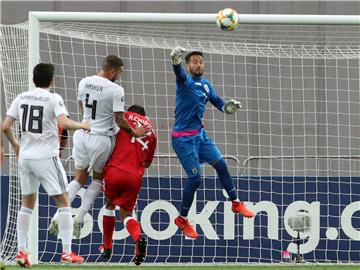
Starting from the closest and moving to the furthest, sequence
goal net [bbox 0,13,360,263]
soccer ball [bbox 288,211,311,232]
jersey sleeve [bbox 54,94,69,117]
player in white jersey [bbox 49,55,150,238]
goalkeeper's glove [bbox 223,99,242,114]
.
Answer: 1. jersey sleeve [bbox 54,94,69,117]
2. player in white jersey [bbox 49,55,150,238]
3. goalkeeper's glove [bbox 223,99,242,114]
4. goal net [bbox 0,13,360,263]
5. soccer ball [bbox 288,211,311,232]

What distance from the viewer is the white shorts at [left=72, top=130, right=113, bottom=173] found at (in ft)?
40.7

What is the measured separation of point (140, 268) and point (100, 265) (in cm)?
99

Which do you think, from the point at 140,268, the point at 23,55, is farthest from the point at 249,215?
the point at 23,55

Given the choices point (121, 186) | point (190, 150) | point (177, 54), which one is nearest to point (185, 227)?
point (190, 150)

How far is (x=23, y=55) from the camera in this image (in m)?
14.5

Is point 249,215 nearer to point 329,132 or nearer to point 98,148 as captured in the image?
point 98,148

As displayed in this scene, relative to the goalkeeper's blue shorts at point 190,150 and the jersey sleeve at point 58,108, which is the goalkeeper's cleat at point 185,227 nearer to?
the goalkeeper's blue shorts at point 190,150

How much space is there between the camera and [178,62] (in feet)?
40.7

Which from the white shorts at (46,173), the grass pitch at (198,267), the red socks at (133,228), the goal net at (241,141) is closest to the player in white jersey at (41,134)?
the white shorts at (46,173)

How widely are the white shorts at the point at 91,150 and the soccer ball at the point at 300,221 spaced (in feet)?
11.3

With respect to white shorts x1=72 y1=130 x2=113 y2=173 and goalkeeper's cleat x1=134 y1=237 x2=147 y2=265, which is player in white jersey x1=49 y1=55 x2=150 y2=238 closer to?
white shorts x1=72 y1=130 x2=113 y2=173

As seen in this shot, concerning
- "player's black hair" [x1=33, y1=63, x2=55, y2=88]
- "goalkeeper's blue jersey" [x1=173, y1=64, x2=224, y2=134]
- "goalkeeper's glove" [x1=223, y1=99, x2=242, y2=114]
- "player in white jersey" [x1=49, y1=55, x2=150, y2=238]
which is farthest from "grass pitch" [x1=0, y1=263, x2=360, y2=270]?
"player's black hair" [x1=33, y1=63, x2=55, y2=88]

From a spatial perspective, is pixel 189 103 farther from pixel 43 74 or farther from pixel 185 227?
pixel 43 74

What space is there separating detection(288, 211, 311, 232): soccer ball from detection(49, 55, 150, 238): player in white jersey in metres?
3.33
